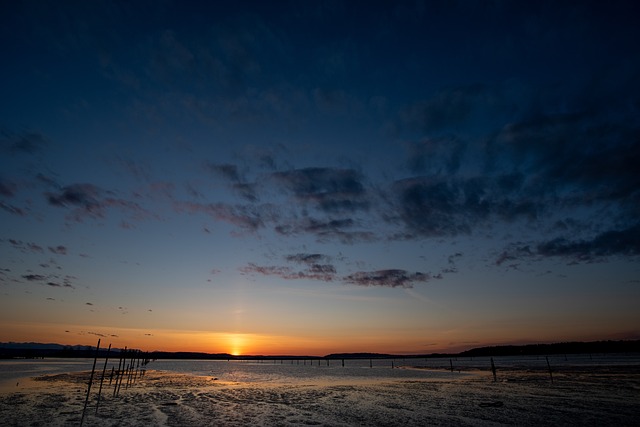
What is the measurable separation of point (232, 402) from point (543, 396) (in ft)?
88.3

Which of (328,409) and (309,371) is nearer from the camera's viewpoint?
(328,409)

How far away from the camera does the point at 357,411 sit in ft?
79.4

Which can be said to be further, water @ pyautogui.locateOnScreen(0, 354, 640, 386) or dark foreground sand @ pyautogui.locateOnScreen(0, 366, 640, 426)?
water @ pyautogui.locateOnScreen(0, 354, 640, 386)

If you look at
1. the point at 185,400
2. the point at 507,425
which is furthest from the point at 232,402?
the point at 507,425

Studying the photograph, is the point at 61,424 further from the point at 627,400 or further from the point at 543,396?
the point at 627,400

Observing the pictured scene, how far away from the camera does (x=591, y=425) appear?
1883cm

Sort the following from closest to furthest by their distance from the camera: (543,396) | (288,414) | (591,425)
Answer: (591,425)
(288,414)
(543,396)

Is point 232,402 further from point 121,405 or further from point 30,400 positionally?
point 30,400

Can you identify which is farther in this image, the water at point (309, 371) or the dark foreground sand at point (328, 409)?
the water at point (309, 371)

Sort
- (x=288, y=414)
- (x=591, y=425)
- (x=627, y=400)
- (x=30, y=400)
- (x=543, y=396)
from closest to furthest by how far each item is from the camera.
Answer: (x=591, y=425) < (x=288, y=414) < (x=627, y=400) < (x=30, y=400) < (x=543, y=396)

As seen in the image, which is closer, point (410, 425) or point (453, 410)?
point (410, 425)

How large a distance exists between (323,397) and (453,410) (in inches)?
486

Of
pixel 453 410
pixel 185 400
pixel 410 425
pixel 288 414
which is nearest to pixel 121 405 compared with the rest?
pixel 185 400

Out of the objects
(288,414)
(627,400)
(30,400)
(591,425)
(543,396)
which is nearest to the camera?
(591,425)
